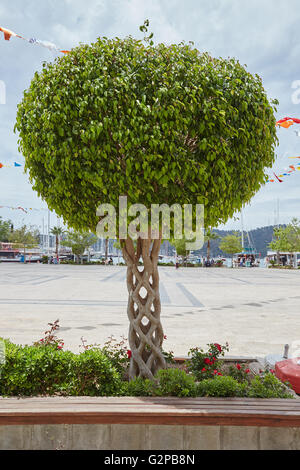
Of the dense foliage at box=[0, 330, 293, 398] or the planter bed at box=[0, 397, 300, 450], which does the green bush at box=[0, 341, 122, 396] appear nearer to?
the dense foliage at box=[0, 330, 293, 398]

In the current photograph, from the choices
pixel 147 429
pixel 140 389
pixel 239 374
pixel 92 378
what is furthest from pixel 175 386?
pixel 239 374

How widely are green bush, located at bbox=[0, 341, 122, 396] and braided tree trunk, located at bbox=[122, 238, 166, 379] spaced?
0.41 meters

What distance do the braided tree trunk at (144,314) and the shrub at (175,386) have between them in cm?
41

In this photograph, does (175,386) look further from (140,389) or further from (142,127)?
(142,127)

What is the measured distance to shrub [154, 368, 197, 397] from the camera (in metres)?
3.29

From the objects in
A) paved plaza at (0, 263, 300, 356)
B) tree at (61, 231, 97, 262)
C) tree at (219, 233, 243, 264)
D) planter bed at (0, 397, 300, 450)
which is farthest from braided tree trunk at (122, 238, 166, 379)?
tree at (219, 233, 243, 264)

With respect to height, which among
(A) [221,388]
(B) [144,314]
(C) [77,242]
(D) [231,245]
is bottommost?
(A) [221,388]

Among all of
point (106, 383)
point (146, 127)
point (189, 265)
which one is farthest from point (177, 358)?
point (189, 265)

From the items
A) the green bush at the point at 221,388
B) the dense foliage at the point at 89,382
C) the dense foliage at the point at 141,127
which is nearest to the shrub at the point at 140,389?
the dense foliage at the point at 89,382

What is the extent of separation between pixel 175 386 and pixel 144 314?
82 cm

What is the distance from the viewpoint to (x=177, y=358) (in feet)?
15.5

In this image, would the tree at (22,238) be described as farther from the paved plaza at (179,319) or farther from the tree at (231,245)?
the paved plaza at (179,319)

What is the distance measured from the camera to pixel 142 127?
298 cm
